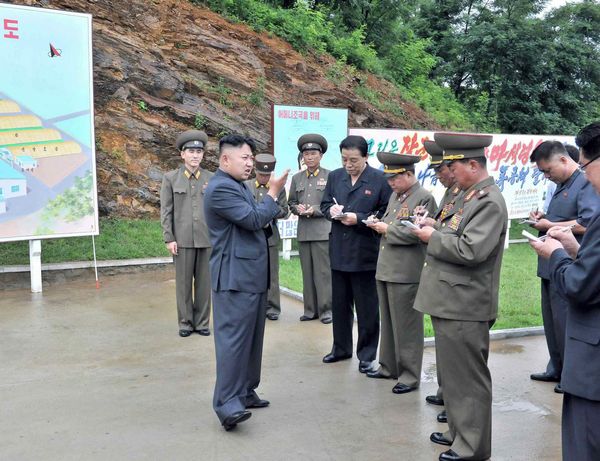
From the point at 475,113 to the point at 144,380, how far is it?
689 inches

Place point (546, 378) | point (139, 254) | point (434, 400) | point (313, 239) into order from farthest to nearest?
point (139, 254) → point (313, 239) → point (546, 378) → point (434, 400)

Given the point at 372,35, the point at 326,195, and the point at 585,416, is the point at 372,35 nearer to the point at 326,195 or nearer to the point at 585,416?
the point at 326,195

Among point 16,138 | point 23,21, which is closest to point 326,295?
point 16,138

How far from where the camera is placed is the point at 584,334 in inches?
91.4

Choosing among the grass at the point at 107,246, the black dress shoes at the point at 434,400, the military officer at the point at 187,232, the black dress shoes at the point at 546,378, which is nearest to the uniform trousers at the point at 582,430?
the black dress shoes at the point at 434,400

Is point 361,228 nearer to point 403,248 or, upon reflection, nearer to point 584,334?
point 403,248

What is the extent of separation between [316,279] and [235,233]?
9.49 ft

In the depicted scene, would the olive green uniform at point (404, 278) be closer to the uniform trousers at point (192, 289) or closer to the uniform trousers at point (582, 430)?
the uniform trousers at point (582, 430)

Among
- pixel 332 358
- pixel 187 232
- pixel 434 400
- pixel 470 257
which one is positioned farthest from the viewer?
pixel 187 232

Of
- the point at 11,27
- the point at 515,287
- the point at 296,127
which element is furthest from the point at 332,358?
the point at 11,27

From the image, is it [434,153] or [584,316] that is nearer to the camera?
[584,316]

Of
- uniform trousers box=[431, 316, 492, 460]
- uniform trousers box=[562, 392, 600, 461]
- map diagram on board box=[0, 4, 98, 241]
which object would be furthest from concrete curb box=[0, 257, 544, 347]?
uniform trousers box=[562, 392, 600, 461]

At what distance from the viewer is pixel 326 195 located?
5.24 m

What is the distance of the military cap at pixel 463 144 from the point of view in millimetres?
3266
